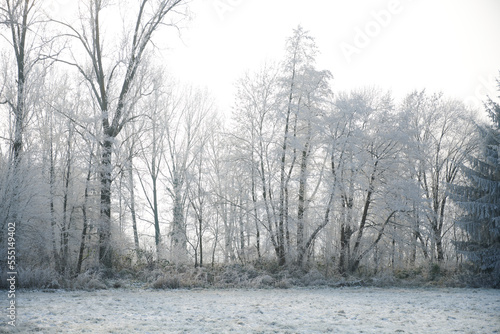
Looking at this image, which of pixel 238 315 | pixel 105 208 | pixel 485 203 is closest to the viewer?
pixel 238 315

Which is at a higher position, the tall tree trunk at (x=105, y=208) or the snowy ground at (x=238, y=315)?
the tall tree trunk at (x=105, y=208)

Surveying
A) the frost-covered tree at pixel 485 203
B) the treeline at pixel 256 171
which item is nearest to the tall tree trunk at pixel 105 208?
the treeline at pixel 256 171

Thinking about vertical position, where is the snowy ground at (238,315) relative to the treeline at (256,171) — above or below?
below

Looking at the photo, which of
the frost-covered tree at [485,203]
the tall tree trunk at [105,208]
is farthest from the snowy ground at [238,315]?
the frost-covered tree at [485,203]

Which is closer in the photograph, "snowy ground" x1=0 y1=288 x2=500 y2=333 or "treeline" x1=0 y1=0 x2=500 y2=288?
"snowy ground" x1=0 y1=288 x2=500 y2=333

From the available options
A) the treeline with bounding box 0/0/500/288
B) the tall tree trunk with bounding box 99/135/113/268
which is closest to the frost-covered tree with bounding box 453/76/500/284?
the treeline with bounding box 0/0/500/288

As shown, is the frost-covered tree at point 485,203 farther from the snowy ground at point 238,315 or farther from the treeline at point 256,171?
the snowy ground at point 238,315

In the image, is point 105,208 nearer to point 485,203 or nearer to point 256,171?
point 256,171

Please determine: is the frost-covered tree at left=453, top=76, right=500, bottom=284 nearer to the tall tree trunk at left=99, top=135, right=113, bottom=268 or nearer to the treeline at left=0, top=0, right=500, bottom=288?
the treeline at left=0, top=0, right=500, bottom=288

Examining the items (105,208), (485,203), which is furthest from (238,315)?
(485,203)

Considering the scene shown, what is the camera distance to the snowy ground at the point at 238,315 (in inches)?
213

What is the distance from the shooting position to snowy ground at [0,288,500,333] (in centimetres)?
540

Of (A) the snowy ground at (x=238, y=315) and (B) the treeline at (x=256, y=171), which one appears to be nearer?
(A) the snowy ground at (x=238, y=315)

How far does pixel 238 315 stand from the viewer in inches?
259
